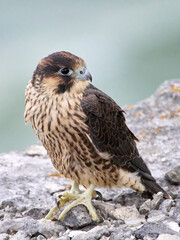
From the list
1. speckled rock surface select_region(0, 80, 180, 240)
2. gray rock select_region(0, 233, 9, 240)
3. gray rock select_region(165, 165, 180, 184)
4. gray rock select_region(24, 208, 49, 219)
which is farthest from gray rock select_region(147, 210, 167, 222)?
gray rock select_region(0, 233, 9, 240)

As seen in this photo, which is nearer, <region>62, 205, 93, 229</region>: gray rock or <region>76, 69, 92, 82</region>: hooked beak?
<region>62, 205, 93, 229</region>: gray rock

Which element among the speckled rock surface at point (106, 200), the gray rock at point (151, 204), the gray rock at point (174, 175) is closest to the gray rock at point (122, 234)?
the speckled rock surface at point (106, 200)

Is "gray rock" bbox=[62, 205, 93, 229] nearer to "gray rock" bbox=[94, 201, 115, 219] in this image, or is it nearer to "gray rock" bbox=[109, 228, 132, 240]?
"gray rock" bbox=[94, 201, 115, 219]

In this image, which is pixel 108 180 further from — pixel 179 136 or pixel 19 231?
pixel 179 136

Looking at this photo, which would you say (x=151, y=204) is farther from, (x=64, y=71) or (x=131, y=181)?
(x=64, y=71)

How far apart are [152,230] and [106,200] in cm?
90

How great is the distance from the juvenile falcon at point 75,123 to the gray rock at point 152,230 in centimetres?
44

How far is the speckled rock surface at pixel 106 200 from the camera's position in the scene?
121 inches

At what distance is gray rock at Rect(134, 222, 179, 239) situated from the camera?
115 inches

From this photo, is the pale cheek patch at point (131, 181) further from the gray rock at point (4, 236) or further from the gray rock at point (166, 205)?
the gray rock at point (4, 236)

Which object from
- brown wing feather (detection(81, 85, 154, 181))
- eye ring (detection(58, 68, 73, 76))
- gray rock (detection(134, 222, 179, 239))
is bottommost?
gray rock (detection(134, 222, 179, 239))

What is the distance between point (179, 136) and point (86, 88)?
1444 mm

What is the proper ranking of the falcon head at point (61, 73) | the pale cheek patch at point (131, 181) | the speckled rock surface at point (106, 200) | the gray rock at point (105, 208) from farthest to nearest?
the pale cheek patch at point (131, 181) < the gray rock at point (105, 208) < the falcon head at point (61, 73) < the speckled rock surface at point (106, 200)

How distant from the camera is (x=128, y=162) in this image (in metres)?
3.73
